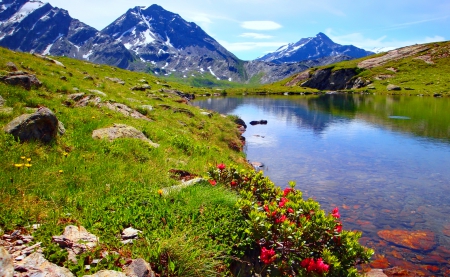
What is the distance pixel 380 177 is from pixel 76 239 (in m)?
23.0

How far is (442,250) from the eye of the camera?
13500 mm

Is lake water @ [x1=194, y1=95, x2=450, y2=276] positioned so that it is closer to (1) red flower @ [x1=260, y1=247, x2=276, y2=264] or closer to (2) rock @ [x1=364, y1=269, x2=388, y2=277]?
(2) rock @ [x1=364, y1=269, x2=388, y2=277]

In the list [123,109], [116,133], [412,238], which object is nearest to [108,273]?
[116,133]

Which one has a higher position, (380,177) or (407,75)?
(407,75)

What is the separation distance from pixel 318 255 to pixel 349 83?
19632 cm

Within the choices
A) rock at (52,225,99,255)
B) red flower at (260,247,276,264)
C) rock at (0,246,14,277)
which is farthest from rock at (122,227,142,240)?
red flower at (260,247,276,264)

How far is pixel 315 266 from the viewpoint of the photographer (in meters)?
7.08

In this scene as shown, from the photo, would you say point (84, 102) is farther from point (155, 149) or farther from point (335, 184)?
point (335, 184)

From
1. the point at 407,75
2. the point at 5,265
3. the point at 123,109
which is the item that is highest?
the point at 407,75

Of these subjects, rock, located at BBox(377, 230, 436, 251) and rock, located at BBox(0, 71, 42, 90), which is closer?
rock, located at BBox(377, 230, 436, 251)

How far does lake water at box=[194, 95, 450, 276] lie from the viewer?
13973mm

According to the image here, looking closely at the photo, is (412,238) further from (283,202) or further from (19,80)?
(19,80)

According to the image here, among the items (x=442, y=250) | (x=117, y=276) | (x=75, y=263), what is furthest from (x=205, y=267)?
(x=442, y=250)

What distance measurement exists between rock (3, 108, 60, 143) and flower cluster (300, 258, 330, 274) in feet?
32.5
